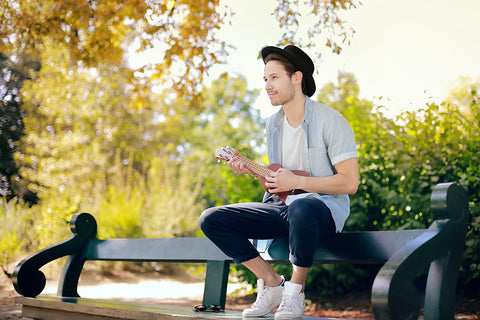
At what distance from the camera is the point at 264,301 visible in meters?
2.24

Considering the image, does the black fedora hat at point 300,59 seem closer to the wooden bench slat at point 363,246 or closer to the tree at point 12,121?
the wooden bench slat at point 363,246

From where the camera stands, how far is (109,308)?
2.51m

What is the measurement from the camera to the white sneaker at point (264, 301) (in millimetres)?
2188

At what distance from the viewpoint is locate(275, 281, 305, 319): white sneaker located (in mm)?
2008

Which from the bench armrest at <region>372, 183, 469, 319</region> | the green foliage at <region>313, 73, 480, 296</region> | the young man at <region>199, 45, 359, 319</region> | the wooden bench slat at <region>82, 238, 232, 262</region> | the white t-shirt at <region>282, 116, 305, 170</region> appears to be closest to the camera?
the bench armrest at <region>372, 183, 469, 319</region>

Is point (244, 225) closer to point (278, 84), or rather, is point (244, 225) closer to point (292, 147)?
point (292, 147)

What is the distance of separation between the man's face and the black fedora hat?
0.21ft

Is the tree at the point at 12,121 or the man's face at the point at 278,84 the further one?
the tree at the point at 12,121

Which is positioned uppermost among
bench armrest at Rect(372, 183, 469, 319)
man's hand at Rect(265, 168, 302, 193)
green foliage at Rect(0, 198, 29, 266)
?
man's hand at Rect(265, 168, 302, 193)

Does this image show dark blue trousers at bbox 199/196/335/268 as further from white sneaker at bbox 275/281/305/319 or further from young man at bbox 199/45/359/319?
white sneaker at bbox 275/281/305/319

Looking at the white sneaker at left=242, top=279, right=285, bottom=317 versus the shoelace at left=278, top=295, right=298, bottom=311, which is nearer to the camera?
the shoelace at left=278, top=295, right=298, bottom=311

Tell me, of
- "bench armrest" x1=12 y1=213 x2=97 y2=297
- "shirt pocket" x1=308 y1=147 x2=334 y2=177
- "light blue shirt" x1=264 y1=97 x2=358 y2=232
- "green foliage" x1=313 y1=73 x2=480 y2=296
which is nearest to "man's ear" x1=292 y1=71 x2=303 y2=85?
"light blue shirt" x1=264 y1=97 x2=358 y2=232

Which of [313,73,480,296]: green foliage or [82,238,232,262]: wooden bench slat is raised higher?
[313,73,480,296]: green foliage

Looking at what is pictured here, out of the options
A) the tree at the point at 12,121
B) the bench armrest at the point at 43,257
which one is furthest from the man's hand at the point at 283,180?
the tree at the point at 12,121
